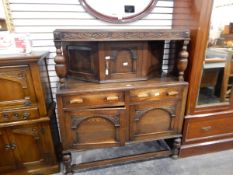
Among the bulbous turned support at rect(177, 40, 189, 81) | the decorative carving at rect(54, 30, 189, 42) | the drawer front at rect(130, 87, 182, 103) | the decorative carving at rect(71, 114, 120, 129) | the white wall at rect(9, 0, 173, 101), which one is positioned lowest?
the decorative carving at rect(71, 114, 120, 129)

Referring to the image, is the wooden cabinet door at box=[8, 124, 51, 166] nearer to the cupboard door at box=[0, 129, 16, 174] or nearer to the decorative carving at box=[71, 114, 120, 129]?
the cupboard door at box=[0, 129, 16, 174]

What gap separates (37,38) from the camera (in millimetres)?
1684

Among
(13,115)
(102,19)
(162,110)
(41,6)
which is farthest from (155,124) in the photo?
(41,6)

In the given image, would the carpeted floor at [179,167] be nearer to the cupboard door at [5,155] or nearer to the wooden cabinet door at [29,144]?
the wooden cabinet door at [29,144]

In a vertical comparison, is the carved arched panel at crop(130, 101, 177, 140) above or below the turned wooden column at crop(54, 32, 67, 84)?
below

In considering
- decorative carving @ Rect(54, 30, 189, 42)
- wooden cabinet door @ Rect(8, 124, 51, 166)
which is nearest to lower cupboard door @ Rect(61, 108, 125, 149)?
wooden cabinet door @ Rect(8, 124, 51, 166)

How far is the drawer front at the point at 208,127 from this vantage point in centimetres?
183

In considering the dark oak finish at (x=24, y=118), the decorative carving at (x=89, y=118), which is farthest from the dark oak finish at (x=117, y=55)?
the decorative carving at (x=89, y=118)

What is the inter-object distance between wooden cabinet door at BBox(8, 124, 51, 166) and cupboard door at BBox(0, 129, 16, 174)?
4 centimetres

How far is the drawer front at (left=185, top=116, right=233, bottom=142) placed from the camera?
183 centimetres

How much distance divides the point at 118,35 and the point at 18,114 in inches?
43.4

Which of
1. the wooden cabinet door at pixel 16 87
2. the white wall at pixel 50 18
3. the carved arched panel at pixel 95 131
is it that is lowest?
the carved arched panel at pixel 95 131

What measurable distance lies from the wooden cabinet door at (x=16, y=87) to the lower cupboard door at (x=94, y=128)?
0.37m

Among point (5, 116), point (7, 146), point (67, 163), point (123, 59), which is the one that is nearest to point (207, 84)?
point (123, 59)
